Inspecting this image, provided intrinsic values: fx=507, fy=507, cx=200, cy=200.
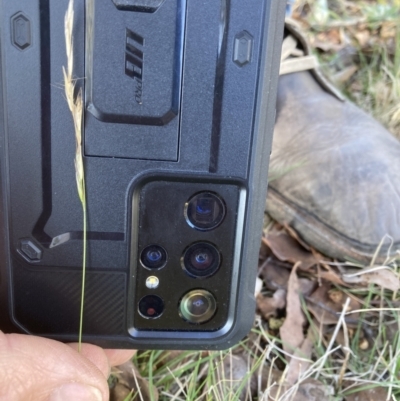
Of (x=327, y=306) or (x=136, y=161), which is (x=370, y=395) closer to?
(x=327, y=306)

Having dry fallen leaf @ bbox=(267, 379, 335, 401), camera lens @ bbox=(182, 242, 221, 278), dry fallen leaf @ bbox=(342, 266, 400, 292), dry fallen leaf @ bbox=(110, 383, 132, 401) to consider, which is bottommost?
dry fallen leaf @ bbox=(110, 383, 132, 401)

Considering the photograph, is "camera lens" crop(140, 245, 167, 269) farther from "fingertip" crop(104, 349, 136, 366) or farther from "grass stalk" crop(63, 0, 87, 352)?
"fingertip" crop(104, 349, 136, 366)

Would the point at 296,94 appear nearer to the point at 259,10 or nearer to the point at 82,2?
the point at 259,10

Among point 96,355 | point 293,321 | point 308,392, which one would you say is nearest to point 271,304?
point 293,321

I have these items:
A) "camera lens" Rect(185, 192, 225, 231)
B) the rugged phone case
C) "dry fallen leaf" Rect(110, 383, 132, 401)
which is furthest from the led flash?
A: "dry fallen leaf" Rect(110, 383, 132, 401)

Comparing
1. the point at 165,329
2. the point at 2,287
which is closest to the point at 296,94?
the point at 165,329

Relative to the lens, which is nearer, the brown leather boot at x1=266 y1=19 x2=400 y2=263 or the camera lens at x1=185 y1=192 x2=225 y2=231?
the camera lens at x1=185 y1=192 x2=225 y2=231
